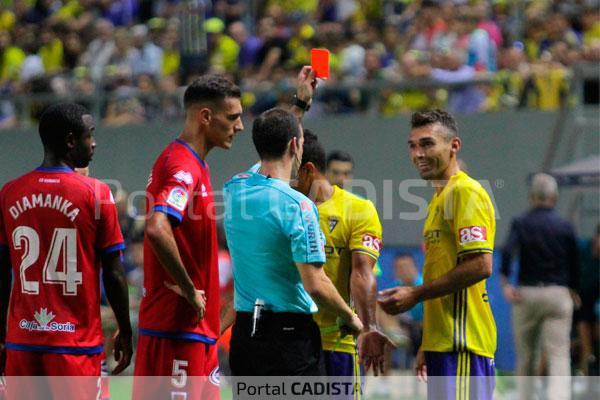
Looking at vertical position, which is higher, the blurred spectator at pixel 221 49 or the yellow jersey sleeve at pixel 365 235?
the blurred spectator at pixel 221 49

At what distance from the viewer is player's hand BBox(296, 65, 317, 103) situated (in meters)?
8.10

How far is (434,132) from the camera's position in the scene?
7762mm

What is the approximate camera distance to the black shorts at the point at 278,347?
22.0 ft

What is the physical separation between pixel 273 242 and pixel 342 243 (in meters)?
1.40

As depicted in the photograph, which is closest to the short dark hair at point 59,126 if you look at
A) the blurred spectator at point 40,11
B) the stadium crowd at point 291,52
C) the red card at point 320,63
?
the red card at point 320,63

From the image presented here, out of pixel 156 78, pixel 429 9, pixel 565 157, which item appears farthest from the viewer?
pixel 156 78

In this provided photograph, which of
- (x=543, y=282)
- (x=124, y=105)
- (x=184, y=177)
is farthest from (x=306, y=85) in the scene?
(x=124, y=105)

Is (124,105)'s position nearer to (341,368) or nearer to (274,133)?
(341,368)

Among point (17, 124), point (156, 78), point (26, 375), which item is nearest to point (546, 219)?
point (26, 375)

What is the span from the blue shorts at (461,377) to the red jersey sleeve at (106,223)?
214cm

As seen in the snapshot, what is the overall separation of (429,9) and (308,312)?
10963mm

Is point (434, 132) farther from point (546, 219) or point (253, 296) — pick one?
point (546, 219)

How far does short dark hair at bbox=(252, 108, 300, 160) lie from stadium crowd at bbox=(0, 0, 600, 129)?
28.7 feet

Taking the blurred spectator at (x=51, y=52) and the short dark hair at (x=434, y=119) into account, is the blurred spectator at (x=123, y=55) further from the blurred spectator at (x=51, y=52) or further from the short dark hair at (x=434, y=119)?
the short dark hair at (x=434, y=119)
